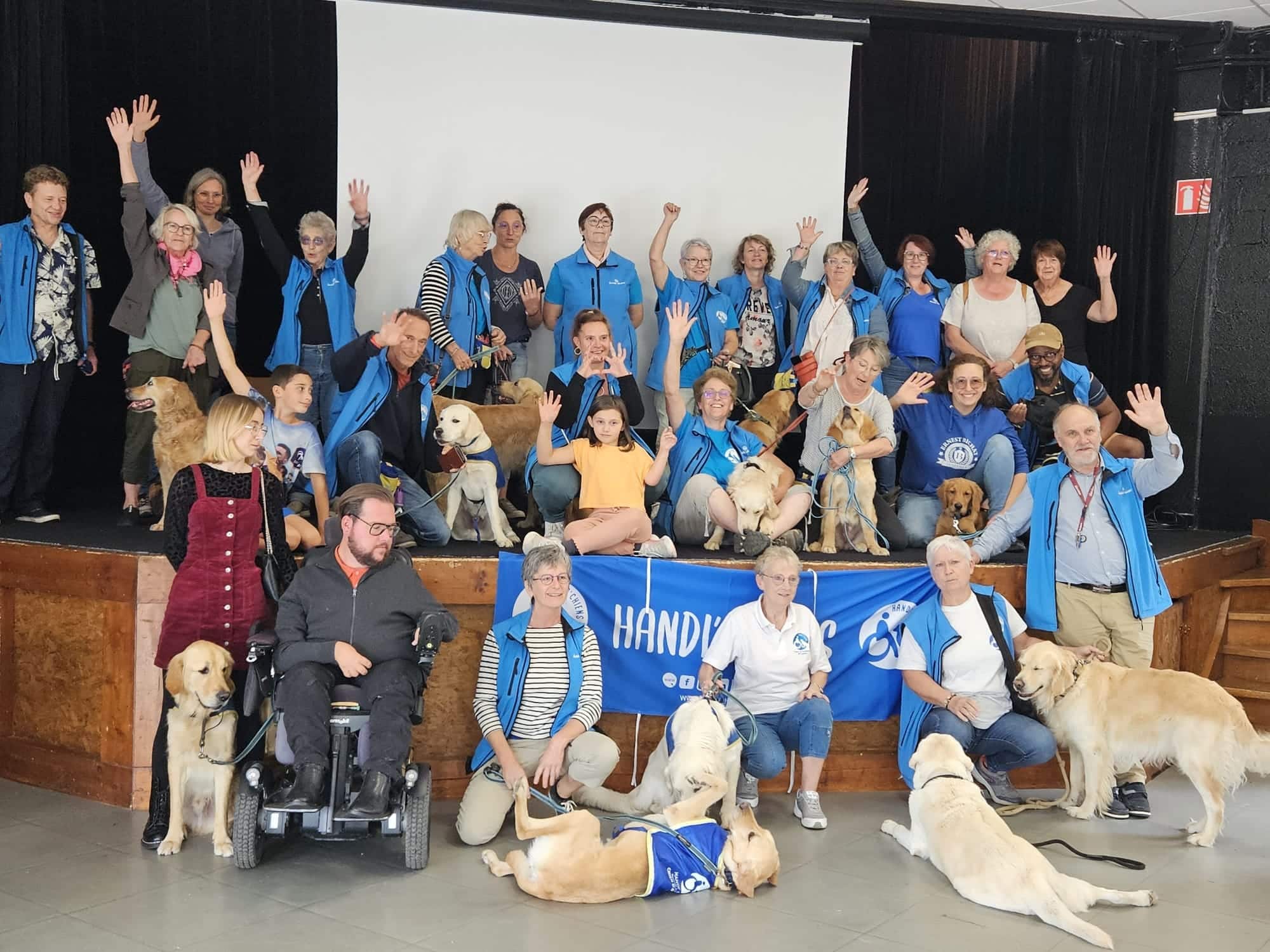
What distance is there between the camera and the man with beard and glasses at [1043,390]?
549 cm

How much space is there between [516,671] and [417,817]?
1.92ft

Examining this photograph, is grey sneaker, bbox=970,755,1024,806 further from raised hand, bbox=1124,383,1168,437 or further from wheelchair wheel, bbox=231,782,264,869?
wheelchair wheel, bbox=231,782,264,869

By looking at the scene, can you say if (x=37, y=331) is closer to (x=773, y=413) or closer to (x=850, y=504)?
(x=773, y=413)

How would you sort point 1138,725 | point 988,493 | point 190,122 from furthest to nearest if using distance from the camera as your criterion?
point 190,122, point 988,493, point 1138,725

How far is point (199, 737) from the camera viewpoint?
3578mm

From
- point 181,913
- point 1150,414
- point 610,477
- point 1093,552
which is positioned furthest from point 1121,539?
point 181,913

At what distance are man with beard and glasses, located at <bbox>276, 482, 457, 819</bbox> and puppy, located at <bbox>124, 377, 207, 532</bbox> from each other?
1.08m

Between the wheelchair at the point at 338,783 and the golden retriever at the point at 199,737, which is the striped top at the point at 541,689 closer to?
the wheelchair at the point at 338,783

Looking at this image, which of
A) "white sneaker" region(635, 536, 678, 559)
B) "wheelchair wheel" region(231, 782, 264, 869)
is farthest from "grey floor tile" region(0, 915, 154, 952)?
"white sneaker" region(635, 536, 678, 559)

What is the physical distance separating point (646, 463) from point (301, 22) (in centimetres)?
313

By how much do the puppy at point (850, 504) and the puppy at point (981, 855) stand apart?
1319mm

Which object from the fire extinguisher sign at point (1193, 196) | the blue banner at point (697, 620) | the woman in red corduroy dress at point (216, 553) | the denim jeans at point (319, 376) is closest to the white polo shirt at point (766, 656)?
the blue banner at point (697, 620)

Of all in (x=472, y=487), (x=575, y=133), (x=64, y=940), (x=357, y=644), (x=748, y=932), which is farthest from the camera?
(x=575, y=133)

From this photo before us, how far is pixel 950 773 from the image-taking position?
3.55m
